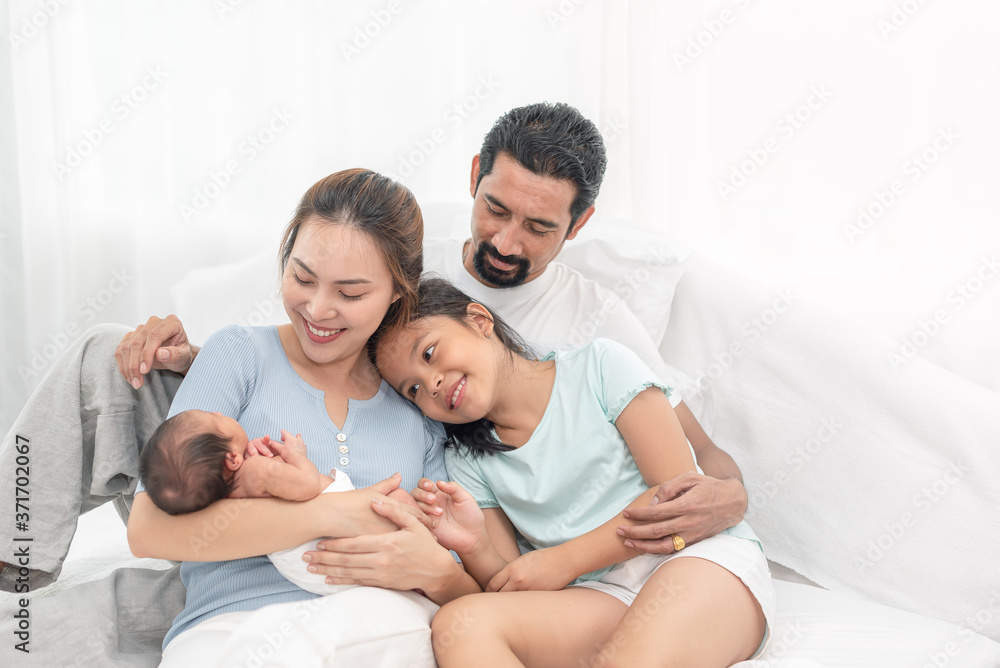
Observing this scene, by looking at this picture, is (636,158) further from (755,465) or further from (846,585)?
(846,585)

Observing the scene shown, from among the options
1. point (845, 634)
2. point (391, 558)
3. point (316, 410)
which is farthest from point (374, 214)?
point (845, 634)

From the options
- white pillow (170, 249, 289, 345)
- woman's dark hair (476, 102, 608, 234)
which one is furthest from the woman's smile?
white pillow (170, 249, 289, 345)

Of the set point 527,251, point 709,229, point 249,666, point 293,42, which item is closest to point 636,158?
point 709,229

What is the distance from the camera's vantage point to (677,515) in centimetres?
129

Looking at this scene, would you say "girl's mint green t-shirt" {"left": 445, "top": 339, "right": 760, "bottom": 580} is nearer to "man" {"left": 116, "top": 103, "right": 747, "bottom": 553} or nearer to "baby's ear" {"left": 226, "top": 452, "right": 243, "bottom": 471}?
"man" {"left": 116, "top": 103, "right": 747, "bottom": 553}

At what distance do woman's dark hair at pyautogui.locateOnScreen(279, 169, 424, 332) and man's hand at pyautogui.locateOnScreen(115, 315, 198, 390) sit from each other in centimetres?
26

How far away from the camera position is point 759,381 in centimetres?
179

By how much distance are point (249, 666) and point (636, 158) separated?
213 cm

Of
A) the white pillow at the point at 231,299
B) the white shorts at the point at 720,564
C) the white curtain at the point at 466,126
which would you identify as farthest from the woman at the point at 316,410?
the white curtain at the point at 466,126

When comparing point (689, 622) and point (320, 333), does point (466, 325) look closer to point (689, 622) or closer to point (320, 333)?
point (320, 333)

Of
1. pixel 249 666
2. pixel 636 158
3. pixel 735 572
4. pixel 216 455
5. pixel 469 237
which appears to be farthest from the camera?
pixel 636 158

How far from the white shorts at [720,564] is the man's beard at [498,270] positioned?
767mm

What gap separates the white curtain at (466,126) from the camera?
2.10 meters

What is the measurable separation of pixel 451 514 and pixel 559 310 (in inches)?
29.9
